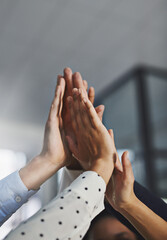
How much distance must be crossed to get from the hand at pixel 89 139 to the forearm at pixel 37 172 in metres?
0.07

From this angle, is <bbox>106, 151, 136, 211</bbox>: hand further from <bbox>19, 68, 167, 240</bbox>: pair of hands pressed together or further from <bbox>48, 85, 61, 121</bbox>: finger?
<bbox>48, 85, 61, 121</bbox>: finger

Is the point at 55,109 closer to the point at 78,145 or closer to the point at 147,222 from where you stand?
the point at 78,145

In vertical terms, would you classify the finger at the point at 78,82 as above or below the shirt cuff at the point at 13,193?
above

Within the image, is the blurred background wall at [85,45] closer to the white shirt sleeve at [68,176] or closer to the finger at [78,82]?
the finger at [78,82]

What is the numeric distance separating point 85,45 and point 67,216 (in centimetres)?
220

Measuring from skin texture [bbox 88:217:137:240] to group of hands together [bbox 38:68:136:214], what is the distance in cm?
26

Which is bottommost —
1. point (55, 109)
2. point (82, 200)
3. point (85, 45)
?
point (82, 200)

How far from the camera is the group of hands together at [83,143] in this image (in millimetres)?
561

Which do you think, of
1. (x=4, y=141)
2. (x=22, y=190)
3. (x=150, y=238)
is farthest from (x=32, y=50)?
(x=4, y=141)

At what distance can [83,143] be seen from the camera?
64cm

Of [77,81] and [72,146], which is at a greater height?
[77,81]

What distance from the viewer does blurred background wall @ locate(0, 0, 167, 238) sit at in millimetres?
1982

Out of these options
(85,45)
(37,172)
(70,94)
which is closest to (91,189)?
(37,172)

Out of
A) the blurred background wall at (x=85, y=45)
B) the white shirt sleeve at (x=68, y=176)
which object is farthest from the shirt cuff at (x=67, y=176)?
the blurred background wall at (x=85, y=45)
